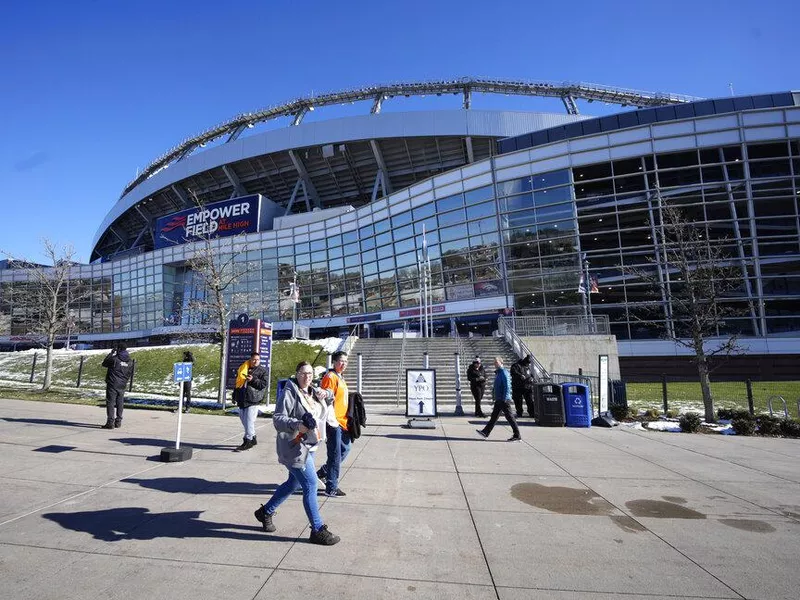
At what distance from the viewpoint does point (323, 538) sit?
382 centimetres

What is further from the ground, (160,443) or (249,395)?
(249,395)

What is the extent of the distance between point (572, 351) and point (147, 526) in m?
20.3

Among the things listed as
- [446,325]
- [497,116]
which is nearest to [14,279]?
[446,325]

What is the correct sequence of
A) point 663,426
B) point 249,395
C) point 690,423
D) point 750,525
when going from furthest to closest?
point 663,426
point 690,423
point 249,395
point 750,525

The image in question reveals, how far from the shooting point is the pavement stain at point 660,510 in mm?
4844

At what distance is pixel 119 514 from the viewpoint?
4.52 metres

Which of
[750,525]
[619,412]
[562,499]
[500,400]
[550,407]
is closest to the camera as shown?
[750,525]

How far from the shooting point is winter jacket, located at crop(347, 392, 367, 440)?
6.00 m

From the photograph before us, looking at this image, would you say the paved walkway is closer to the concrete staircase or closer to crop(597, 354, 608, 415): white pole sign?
crop(597, 354, 608, 415): white pole sign

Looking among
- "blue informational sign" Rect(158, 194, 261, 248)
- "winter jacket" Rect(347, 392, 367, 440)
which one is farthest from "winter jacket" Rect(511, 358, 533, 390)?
"blue informational sign" Rect(158, 194, 261, 248)

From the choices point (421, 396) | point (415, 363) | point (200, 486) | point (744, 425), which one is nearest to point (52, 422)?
point (200, 486)

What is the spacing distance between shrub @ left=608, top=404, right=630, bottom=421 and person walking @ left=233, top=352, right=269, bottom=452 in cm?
1120

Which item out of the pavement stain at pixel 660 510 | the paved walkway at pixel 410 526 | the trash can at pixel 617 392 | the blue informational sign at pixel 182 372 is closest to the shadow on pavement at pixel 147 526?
the paved walkway at pixel 410 526

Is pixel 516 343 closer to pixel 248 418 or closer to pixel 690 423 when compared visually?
pixel 690 423
